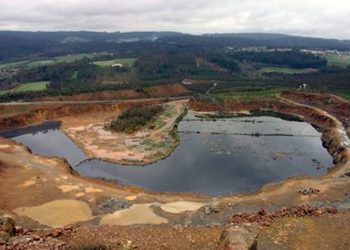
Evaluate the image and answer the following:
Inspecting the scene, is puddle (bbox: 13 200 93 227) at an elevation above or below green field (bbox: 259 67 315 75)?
below

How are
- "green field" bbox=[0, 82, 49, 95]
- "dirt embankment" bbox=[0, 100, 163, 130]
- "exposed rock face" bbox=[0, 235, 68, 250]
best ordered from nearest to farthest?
"exposed rock face" bbox=[0, 235, 68, 250], "dirt embankment" bbox=[0, 100, 163, 130], "green field" bbox=[0, 82, 49, 95]

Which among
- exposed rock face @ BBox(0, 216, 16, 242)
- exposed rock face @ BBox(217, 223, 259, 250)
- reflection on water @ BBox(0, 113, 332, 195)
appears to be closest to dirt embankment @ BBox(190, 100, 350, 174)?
reflection on water @ BBox(0, 113, 332, 195)

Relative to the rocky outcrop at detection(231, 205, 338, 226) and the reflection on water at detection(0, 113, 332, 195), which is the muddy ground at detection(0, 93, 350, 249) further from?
the reflection on water at detection(0, 113, 332, 195)

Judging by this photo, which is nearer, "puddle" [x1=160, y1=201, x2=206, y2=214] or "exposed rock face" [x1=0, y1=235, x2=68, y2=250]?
"exposed rock face" [x1=0, y1=235, x2=68, y2=250]

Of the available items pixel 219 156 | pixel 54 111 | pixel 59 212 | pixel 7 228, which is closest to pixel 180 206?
pixel 59 212

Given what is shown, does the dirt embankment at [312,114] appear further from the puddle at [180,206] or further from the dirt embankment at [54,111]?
the puddle at [180,206]

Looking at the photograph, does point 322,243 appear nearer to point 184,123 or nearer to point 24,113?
point 184,123

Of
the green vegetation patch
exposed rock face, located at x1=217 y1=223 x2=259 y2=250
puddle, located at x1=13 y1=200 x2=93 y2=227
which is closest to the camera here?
exposed rock face, located at x1=217 y1=223 x2=259 y2=250

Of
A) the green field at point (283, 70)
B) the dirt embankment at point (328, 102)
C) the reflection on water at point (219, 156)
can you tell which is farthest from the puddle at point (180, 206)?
the green field at point (283, 70)

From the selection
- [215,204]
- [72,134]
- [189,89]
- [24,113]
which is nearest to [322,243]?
[215,204]
